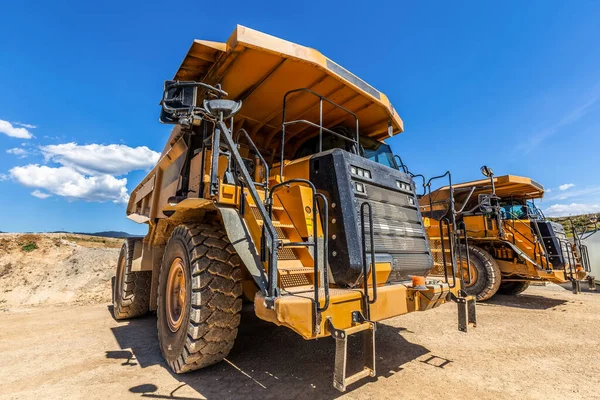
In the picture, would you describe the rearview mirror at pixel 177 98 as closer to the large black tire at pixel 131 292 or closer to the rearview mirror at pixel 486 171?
the large black tire at pixel 131 292

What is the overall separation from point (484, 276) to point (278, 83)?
6.87 m

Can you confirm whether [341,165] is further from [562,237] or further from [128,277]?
[562,237]

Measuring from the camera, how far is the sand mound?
29.9 feet

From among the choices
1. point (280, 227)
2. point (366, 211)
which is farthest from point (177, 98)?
point (366, 211)

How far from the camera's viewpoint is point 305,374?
117 inches

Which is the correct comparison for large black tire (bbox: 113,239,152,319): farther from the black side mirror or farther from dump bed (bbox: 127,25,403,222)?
the black side mirror

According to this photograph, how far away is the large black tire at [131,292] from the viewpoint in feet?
17.7

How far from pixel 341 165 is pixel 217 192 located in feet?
3.85

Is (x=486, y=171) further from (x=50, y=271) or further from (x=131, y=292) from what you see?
(x=50, y=271)

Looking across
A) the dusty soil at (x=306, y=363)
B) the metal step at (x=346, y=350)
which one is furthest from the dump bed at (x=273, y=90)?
the metal step at (x=346, y=350)

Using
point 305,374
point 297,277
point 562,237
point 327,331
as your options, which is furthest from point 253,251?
point 562,237

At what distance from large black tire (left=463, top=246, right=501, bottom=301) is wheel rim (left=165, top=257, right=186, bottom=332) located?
267 inches

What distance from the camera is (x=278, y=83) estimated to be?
11.5ft

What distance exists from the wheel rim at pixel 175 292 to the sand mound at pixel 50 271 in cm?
646
